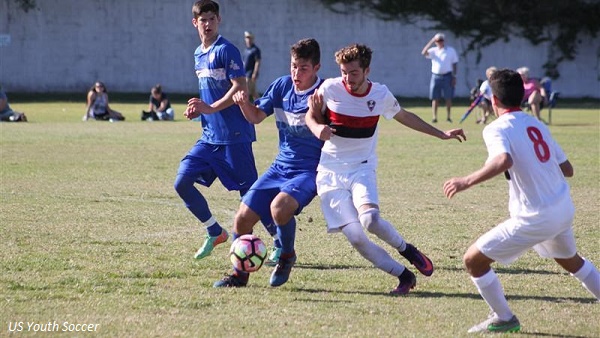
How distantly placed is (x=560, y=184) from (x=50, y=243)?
4606mm

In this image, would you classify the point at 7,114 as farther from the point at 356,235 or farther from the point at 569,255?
the point at 569,255

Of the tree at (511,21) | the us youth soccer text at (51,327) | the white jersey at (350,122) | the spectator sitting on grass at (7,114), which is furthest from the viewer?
the tree at (511,21)

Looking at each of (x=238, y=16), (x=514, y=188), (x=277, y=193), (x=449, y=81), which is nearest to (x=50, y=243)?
(x=277, y=193)

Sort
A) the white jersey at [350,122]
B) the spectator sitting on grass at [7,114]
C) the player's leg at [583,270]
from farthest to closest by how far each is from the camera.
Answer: the spectator sitting on grass at [7,114], the white jersey at [350,122], the player's leg at [583,270]

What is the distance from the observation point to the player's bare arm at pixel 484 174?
5.34 m

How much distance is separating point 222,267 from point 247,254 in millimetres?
891

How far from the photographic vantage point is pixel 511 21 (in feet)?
117

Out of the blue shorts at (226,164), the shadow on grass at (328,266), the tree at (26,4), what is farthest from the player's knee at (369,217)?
the tree at (26,4)

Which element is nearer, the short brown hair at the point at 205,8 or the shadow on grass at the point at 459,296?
→ the shadow on grass at the point at 459,296

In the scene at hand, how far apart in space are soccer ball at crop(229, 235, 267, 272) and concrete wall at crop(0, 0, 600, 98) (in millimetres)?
28297

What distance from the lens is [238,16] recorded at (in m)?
35.3

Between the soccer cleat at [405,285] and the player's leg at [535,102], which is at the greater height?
the soccer cleat at [405,285]

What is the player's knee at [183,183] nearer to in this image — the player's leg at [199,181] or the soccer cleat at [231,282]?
the player's leg at [199,181]

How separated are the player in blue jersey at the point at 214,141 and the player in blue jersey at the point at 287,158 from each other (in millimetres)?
885
